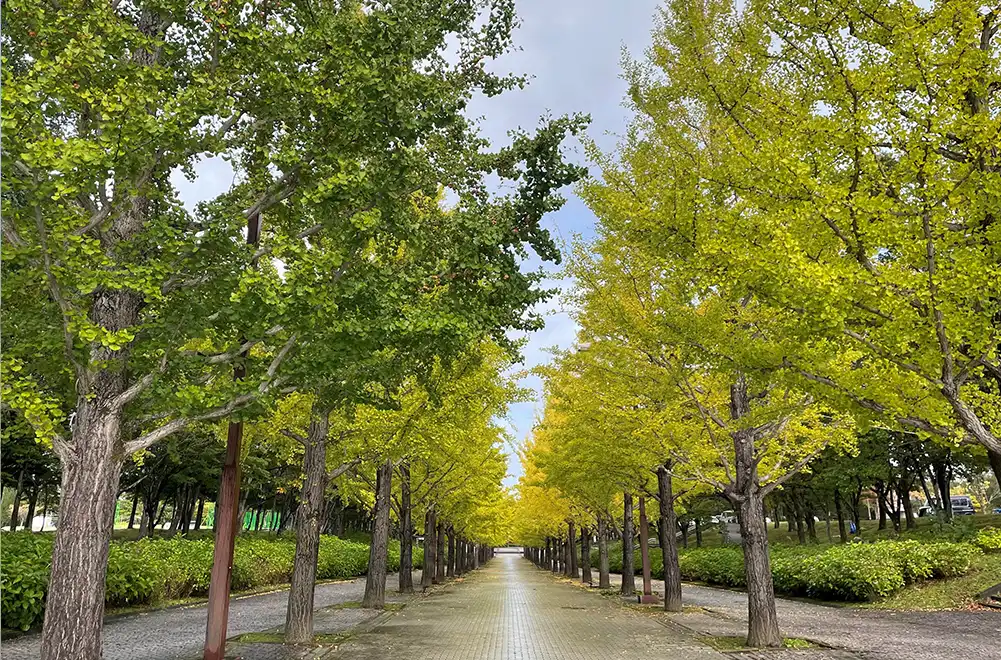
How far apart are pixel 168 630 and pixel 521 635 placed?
713cm

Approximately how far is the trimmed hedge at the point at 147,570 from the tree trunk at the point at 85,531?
4862mm

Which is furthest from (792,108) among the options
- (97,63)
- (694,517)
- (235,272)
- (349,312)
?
(694,517)

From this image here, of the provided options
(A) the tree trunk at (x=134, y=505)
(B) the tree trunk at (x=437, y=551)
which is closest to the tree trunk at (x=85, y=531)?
(B) the tree trunk at (x=437, y=551)

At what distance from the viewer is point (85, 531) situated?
613 cm

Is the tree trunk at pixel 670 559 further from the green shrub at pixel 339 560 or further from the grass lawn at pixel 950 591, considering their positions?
the green shrub at pixel 339 560

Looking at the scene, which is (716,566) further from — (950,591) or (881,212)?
(881,212)

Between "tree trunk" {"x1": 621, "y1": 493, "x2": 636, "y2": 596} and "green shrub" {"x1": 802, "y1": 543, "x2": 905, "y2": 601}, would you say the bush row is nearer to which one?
"green shrub" {"x1": 802, "y1": 543, "x2": 905, "y2": 601}

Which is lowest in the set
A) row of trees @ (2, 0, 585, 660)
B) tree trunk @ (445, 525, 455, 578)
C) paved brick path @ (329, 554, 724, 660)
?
tree trunk @ (445, 525, 455, 578)

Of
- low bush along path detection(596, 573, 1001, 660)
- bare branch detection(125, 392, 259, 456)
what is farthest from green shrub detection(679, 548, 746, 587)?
bare branch detection(125, 392, 259, 456)

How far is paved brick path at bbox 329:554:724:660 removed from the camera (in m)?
10.9

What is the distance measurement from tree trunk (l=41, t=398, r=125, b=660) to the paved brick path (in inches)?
201

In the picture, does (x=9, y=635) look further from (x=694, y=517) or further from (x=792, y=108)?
(x=694, y=517)

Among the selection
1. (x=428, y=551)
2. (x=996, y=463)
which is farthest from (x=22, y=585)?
(x=428, y=551)

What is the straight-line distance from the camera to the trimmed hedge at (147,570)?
1052 cm
